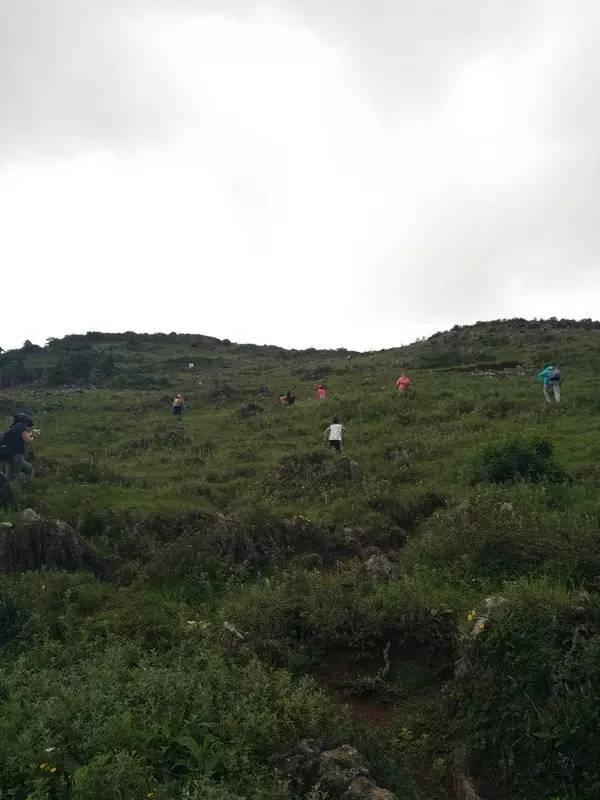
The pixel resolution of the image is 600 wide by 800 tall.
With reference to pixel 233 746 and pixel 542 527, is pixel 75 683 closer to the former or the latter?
pixel 233 746

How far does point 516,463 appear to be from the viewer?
561 inches

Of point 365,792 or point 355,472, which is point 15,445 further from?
point 365,792

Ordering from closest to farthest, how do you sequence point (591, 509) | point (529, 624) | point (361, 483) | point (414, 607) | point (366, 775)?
point (366, 775), point (529, 624), point (414, 607), point (591, 509), point (361, 483)

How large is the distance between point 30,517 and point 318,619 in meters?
6.24

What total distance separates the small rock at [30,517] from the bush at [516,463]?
8.99 meters

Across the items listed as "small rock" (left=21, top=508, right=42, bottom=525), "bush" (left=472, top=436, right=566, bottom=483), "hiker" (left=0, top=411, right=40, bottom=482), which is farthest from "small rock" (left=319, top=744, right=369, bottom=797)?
"hiker" (left=0, top=411, right=40, bottom=482)

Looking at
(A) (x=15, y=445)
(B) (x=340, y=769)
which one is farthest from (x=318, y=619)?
(A) (x=15, y=445)

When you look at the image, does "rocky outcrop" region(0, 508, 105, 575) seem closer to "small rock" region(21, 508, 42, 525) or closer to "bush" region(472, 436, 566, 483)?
"small rock" region(21, 508, 42, 525)

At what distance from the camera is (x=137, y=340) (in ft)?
251

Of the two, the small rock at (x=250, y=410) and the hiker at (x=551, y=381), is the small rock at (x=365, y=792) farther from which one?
the small rock at (x=250, y=410)

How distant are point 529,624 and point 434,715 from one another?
1443 millimetres

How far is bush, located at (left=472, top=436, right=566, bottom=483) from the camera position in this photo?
1402 cm

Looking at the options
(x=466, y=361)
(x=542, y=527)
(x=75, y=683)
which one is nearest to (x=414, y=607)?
(x=542, y=527)

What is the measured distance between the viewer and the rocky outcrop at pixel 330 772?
5.62 m
